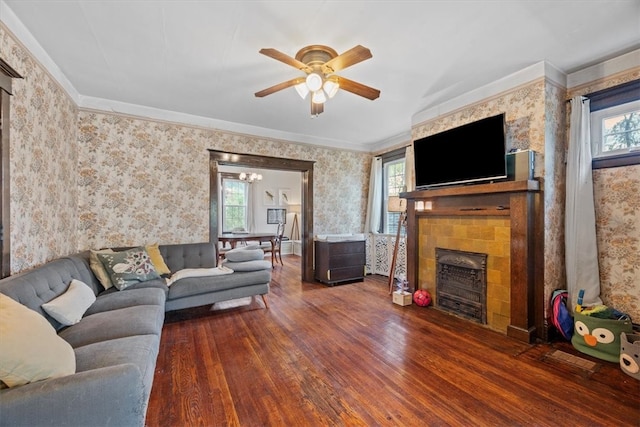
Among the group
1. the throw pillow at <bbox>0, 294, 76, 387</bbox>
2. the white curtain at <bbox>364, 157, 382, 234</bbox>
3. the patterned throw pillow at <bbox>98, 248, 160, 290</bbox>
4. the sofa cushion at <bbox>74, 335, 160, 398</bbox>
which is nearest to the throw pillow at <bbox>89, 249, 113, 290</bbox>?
the patterned throw pillow at <bbox>98, 248, 160, 290</bbox>

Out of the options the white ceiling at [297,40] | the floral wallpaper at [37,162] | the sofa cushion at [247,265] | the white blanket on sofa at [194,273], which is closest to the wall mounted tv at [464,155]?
the white ceiling at [297,40]

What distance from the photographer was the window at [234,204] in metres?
7.48

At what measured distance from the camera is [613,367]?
208 cm

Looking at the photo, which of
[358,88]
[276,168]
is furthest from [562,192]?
[276,168]

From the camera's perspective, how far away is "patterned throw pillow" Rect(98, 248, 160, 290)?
2.68 metres

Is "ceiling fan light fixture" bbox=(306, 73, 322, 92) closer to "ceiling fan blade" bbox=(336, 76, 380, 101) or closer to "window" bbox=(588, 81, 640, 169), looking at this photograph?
"ceiling fan blade" bbox=(336, 76, 380, 101)

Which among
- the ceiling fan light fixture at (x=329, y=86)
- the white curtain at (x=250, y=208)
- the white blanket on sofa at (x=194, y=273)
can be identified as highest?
the ceiling fan light fixture at (x=329, y=86)

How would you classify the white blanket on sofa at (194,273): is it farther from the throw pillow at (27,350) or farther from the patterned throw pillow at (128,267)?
the throw pillow at (27,350)

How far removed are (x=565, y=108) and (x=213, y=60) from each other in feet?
11.4

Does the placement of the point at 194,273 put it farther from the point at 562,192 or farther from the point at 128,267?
the point at 562,192

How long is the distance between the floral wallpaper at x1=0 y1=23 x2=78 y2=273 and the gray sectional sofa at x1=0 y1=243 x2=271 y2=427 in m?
0.25

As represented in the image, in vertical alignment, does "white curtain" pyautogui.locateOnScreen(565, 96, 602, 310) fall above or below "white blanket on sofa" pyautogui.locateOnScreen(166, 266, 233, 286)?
above

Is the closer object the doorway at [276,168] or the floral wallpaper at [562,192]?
the floral wallpaper at [562,192]

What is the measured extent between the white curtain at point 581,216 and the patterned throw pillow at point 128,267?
13.9 ft
